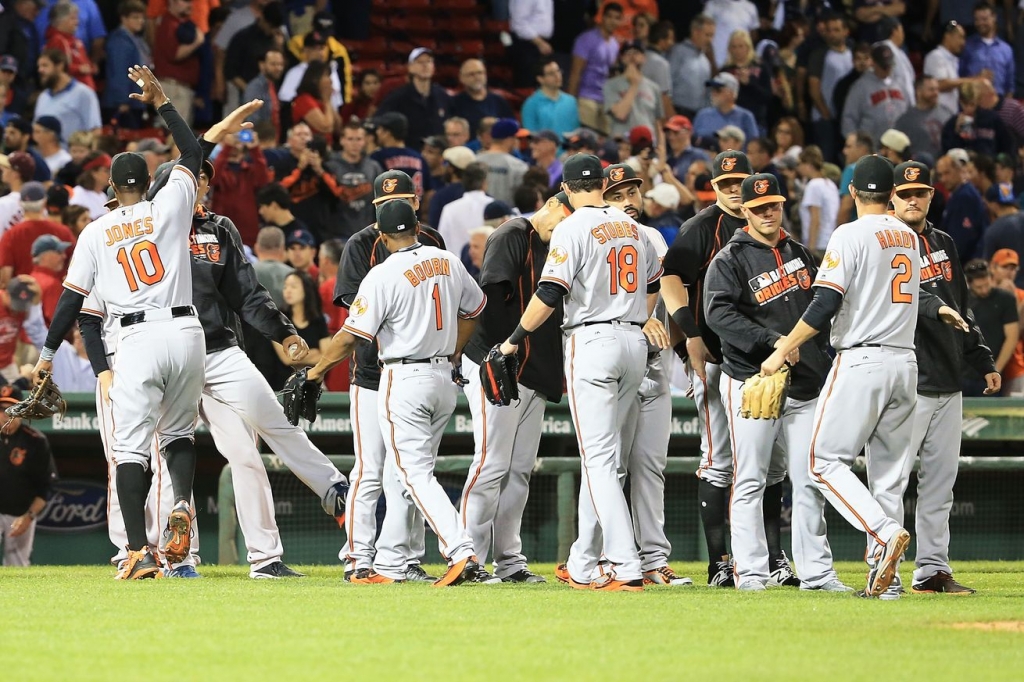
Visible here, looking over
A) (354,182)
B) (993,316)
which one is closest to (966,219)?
(993,316)

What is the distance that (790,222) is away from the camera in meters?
15.5

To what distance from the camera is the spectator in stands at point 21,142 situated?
45.0 feet

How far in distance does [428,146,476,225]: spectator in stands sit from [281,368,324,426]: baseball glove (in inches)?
212

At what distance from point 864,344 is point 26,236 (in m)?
7.20

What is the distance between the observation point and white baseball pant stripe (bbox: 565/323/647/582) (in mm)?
7590

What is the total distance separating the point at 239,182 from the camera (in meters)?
13.6

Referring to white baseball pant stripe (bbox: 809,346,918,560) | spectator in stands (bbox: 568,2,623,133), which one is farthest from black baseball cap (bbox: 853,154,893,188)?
spectator in stands (bbox: 568,2,623,133)

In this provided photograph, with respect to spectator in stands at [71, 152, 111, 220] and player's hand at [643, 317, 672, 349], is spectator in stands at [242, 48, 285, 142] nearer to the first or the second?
spectator in stands at [71, 152, 111, 220]

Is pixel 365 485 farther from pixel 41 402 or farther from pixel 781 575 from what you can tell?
pixel 781 575

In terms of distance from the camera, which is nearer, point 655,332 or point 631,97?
point 655,332

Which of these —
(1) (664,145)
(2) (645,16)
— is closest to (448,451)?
(1) (664,145)

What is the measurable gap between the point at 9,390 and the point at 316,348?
2098 millimetres

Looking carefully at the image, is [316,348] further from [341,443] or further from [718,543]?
[718,543]

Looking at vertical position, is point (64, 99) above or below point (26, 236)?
above
